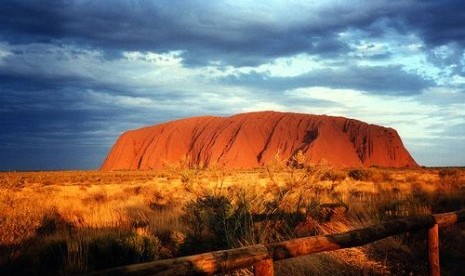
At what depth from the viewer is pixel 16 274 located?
24.2 ft

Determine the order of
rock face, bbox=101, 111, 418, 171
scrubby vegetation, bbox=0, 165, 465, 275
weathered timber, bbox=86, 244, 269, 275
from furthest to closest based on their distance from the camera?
rock face, bbox=101, 111, 418, 171 → scrubby vegetation, bbox=0, 165, 465, 275 → weathered timber, bbox=86, 244, 269, 275

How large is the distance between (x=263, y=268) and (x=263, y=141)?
100953mm

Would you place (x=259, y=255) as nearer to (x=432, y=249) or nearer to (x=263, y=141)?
(x=432, y=249)

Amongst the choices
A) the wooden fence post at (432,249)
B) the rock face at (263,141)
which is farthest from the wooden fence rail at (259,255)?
the rock face at (263,141)

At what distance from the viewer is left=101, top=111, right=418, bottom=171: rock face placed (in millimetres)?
97125

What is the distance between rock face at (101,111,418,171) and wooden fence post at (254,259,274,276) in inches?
3374

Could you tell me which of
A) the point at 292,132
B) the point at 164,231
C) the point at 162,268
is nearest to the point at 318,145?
the point at 292,132

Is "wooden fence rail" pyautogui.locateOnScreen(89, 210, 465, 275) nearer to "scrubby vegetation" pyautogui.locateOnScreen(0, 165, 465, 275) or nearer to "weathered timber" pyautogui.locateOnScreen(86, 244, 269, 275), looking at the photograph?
"weathered timber" pyautogui.locateOnScreen(86, 244, 269, 275)

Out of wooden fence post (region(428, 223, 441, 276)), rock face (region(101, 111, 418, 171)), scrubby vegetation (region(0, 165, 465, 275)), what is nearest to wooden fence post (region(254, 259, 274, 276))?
scrubby vegetation (region(0, 165, 465, 275))

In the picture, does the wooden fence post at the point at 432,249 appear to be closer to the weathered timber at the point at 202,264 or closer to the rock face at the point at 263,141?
the weathered timber at the point at 202,264

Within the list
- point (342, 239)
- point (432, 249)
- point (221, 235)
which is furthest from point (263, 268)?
point (221, 235)

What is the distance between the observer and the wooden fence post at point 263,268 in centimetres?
354

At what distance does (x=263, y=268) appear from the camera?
140 inches

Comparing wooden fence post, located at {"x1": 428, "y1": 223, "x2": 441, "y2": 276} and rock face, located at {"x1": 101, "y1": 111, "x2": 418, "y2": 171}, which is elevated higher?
rock face, located at {"x1": 101, "y1": 111, "x2": 418, "y2": 171}
